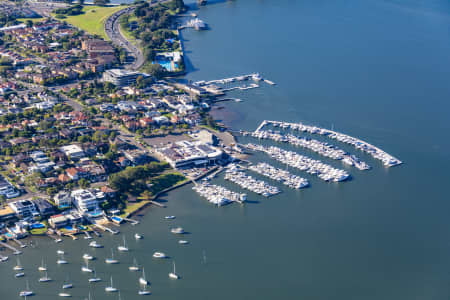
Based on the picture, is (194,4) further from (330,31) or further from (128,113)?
(128,113)

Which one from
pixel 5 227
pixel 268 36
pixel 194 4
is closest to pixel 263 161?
pixel 5 227

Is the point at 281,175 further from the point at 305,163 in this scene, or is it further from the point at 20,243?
the point at 20,243

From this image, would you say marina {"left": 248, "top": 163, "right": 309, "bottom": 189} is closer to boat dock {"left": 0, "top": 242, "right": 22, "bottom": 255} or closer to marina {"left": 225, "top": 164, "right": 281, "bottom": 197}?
marina {"left": 225, "top": 164, "right": 281, "bottom": 197}

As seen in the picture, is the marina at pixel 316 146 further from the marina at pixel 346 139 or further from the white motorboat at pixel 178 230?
the white motorboat at pixel 178 230

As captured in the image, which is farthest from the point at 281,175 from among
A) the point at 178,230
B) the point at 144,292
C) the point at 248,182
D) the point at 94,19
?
the point at 94,19

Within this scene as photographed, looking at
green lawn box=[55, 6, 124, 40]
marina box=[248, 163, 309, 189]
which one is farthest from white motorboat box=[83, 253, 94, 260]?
green lawn box=[55, 6, 124, 40]
